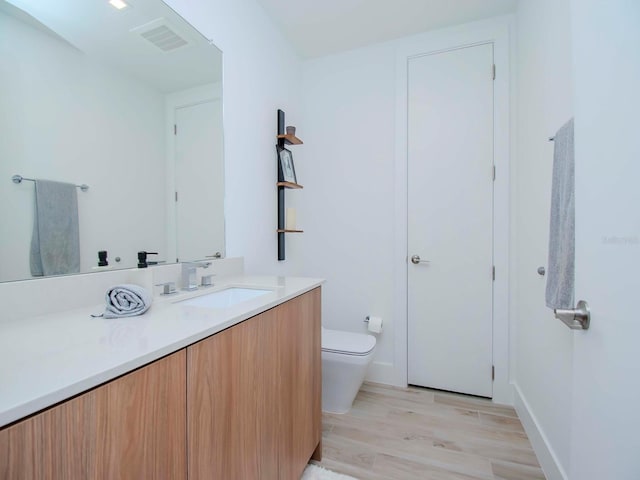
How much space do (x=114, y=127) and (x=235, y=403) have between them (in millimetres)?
→ 1059

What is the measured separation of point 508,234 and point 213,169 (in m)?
1.97

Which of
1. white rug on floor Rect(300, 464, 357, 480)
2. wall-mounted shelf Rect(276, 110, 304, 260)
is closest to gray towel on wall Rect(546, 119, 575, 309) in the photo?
white rug on floor Rect(300, 464, 357, 480)

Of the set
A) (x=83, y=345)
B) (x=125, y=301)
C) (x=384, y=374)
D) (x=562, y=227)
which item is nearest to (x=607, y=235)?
(x=562, y=227)

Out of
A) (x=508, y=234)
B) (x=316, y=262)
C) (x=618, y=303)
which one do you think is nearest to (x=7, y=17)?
(x=618, y=303)

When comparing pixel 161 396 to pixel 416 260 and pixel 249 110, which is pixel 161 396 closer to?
pixel 249 110

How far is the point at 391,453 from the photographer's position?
1504 mm

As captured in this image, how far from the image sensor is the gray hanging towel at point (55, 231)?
841mm

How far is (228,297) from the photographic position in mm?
1311

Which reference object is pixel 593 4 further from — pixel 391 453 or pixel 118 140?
pixel 391 453

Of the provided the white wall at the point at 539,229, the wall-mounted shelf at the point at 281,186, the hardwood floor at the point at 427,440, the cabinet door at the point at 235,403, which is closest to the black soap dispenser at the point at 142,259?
the cabinet door at the point at 235,403

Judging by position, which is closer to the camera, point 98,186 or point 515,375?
point 98,186

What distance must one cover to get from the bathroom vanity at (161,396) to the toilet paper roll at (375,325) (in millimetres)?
1134

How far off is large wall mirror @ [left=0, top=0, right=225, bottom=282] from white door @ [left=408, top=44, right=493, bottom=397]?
146cm

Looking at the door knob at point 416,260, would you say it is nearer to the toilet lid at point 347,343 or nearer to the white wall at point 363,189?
the white wall at point 363,189
